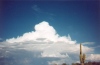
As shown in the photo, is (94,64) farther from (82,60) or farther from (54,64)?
(82,60)

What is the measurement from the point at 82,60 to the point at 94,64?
16.2 m

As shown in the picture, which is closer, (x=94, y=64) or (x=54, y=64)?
(x=54, y=64)

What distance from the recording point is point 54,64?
19594mm

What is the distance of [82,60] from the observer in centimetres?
1027

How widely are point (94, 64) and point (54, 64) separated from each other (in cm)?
869

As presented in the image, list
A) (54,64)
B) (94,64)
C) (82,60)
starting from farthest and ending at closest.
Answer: (94,64)
(54,64)
(82,60)

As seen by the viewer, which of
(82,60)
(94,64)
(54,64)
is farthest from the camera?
(94,64)

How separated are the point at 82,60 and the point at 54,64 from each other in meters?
9.68

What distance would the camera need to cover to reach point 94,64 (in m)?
25.3

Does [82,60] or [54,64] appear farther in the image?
[54,64]

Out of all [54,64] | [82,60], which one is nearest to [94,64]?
[54,64]
